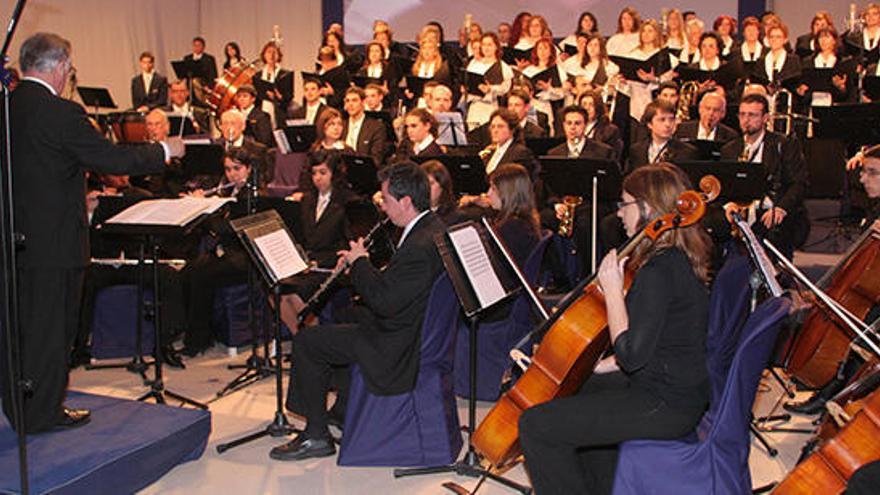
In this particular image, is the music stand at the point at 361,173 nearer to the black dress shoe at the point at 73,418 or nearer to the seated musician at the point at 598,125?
the seated musician at the point at 598,125

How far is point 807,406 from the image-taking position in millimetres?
4902

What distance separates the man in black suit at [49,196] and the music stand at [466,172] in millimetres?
2811

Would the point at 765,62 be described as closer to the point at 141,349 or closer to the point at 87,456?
the point at 141,349

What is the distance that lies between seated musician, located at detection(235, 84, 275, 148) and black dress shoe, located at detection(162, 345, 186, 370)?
4.18 meters

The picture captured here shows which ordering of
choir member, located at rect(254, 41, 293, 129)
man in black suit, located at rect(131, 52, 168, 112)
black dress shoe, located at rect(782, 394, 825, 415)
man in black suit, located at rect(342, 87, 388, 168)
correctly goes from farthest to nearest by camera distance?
man in black suit, located at rect(131, 52, 168, 112) → choir member, located at rect(254, 41, 293, 129) → man in black suit, located at rect(342, 87, 388, 168) → black dress shoe, located at rect(782, 394, 825, 415)

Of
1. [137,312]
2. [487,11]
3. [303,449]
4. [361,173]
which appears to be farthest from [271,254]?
[487,11]

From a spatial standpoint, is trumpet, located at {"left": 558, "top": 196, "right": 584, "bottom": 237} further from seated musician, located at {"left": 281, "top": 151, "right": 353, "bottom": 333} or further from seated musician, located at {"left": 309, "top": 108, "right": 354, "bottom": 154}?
seated musician, located at {"left": 309, "top": 108, "right": 354, "bottom": 154}

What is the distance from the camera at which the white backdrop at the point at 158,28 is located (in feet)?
45.2

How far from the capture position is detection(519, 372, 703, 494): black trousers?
3.04 meters

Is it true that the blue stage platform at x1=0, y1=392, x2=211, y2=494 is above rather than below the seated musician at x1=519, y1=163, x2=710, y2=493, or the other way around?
below

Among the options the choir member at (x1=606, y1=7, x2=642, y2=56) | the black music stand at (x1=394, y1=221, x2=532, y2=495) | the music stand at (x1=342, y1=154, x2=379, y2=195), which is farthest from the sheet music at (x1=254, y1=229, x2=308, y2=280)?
the choir member at (x1=606, y1=7, x2=642, y2=56)

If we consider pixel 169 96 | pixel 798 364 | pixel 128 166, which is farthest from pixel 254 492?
pixel 169 96

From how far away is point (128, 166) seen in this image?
12.8 feet

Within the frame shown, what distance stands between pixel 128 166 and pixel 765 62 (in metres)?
6.95
